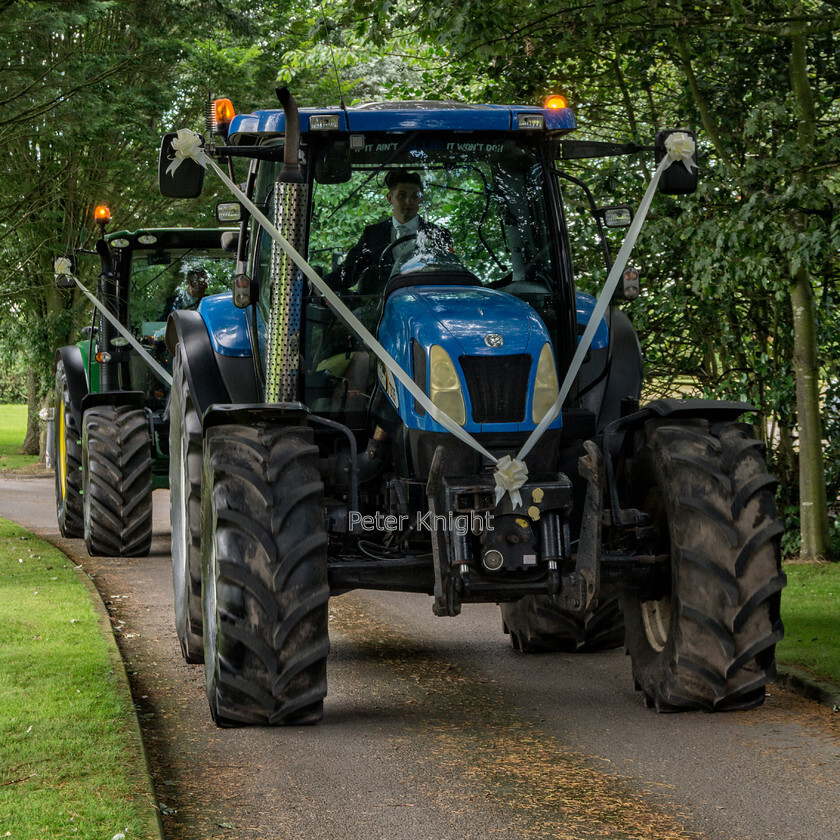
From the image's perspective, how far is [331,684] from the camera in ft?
21.7

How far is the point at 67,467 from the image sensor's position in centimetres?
1268

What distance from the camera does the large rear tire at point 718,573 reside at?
18.2ft

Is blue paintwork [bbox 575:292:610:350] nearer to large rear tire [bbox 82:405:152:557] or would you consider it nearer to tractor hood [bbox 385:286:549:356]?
tractor hood [bbox 385:286:549:356]

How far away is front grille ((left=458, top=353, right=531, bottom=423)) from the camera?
5.72 metres

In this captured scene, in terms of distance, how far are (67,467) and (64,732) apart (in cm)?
754

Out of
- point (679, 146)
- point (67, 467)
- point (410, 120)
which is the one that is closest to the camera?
point (679, 146)

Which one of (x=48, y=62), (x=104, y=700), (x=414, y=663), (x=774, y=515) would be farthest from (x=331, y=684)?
(x=48, y=62)

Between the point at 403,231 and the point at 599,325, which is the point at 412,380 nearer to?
the point at 403,231

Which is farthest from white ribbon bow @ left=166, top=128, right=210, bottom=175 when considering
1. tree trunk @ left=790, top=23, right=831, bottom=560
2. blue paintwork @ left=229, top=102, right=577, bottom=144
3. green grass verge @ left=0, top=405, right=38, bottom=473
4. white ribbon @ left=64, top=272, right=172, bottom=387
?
green grass verge @ left=0, top=405, right=38, bottom=473

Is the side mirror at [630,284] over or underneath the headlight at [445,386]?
over

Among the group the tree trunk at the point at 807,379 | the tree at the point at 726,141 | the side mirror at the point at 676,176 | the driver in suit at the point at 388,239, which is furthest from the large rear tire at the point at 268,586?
the tree trunk at the point at 807,379

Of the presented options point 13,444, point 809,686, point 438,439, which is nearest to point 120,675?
point 438,439

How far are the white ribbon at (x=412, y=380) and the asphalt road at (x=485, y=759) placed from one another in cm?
111

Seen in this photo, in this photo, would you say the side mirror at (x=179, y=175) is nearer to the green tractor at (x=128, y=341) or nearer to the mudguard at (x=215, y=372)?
the mudguard at (x=215, y=372)
